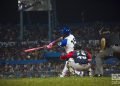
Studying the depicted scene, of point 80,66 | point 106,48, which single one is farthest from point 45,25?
point 106,48

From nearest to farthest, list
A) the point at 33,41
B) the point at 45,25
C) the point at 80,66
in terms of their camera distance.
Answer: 1. the point at 80,66
2. the point at 33,41
3. the point at 45,25

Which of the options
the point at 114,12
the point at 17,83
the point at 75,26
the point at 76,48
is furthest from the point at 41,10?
the point at 17,83

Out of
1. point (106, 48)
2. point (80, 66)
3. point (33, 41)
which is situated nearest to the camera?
point (106, 48)

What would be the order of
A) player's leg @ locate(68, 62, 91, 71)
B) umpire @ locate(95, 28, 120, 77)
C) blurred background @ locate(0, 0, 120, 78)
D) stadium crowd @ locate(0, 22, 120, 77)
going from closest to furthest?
umpire @ locate(95, 28, 120, 77) → player's leg @ locate(68, 62, 91, 71) → stadium crowd @ locate(0, 22, 120, 77) → blurred background @ locate(0, 0, 120, 78)

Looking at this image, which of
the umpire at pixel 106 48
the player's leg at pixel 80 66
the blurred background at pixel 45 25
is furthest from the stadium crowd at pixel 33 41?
the umpire at pixel 106 48

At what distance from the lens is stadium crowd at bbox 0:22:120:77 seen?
3138 centimetres

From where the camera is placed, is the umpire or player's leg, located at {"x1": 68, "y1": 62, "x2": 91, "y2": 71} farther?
player's leg, located at {"x1": 68, "y1": 62, "x2": 91, "y2": 71}

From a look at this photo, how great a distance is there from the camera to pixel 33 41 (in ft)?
115

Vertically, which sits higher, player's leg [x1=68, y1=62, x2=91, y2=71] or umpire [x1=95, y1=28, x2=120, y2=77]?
umpire [x1=95, y1=28, x2=120, y2=77]

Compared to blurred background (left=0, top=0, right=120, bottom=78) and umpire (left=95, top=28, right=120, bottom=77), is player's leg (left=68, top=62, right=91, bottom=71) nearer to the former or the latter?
umpire (left=95, top=28, right=120, bottom=77)

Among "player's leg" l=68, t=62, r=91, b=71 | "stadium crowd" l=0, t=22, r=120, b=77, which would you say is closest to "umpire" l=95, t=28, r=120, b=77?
"player's leg" l=68, t=62, r=91, b=71

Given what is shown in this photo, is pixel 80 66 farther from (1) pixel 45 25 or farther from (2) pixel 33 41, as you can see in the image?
(1) pixel 45 25

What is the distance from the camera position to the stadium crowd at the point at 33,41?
31.4 meters

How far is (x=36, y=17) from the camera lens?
3878 cm
